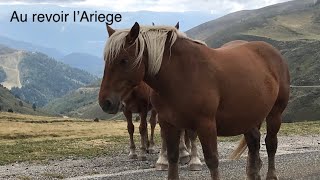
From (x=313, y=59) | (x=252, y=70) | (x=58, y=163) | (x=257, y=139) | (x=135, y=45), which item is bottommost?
(x=313, y=59)

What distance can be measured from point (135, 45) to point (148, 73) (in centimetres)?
49

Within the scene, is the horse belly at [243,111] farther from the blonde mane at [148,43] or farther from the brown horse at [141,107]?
the brown horse at [141,107]

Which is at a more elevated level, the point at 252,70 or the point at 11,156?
the point at 252,70

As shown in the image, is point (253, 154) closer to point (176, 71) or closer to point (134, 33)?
point (176, 71)

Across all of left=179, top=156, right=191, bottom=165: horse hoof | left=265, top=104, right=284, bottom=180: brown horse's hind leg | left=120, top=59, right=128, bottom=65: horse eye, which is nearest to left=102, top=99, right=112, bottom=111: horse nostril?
left=120, top=59, right=128, bottom=65: horse eye

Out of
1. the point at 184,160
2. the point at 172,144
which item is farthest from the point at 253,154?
the point at 184,160

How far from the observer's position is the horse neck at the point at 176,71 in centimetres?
665

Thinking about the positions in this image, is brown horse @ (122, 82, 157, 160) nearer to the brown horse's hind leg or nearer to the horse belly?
the brown horse's hind leg

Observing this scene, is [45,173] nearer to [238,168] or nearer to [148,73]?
[238,168]

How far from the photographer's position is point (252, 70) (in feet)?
25.8

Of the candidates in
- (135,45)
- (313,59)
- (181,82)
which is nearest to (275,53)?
(181,82)

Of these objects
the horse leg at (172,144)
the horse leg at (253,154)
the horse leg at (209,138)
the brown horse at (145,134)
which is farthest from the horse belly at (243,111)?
the brown horse at (145,134)

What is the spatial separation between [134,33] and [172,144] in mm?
1972

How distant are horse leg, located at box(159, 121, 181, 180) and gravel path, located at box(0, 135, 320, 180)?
393 cm
